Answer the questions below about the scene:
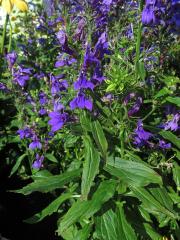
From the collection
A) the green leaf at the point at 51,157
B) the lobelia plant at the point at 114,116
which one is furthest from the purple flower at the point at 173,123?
the green leaf at the point at 51,157

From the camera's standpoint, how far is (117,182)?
104 inches

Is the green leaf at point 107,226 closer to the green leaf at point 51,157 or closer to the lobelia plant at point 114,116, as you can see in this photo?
the lobelia plant at point 114,116

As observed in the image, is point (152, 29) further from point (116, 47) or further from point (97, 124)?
point (97, 124)

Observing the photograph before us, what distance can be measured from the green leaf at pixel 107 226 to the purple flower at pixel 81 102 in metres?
0.66

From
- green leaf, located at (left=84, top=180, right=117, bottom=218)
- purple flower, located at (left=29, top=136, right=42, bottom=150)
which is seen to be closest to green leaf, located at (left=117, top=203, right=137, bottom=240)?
green leaf, located at (left=84, top=180, right=117, bottom=218)

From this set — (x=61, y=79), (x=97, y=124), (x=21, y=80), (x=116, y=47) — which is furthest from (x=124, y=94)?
(x=21, y=80)

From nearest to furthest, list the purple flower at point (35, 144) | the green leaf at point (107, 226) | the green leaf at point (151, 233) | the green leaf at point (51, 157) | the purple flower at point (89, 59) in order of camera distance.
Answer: the purple flower at point (89, 59), the green leaf at point (107, 226), the green leaf at point (151, 233), the purple flower at point (35, 144), the green leaf at point (51, 157)

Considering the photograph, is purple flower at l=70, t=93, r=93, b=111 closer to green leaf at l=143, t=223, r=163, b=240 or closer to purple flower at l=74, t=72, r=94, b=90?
purple flower at l=74, t=72, r=94, b=90

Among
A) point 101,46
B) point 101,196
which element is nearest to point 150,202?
point 101,196

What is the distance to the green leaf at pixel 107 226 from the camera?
257 cm

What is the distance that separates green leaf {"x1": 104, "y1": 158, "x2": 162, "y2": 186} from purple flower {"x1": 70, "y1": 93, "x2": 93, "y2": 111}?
0.38 metres

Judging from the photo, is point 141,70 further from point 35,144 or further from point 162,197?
point 35,144

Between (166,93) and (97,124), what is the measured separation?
0.54m

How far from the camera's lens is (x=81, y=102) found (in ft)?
8.02
